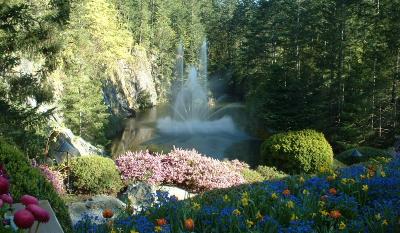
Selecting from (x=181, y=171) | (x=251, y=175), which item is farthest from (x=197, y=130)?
(x=181, y=171)

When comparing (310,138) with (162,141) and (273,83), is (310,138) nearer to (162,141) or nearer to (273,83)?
(273,83)

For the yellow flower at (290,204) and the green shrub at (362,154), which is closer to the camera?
the yellow flower at (290,204)

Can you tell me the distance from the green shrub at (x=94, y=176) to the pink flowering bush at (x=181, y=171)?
553 millimetres

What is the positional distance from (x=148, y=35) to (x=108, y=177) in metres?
58.0

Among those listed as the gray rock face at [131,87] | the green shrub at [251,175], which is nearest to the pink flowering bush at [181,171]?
the green shrub at [251,175]

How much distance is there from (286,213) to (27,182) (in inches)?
99.9

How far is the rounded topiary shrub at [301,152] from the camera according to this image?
16047mm

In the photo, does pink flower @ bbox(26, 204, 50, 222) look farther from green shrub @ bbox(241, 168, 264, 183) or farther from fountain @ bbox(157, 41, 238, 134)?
fountain @ bbox(157, 41, 238, 134)

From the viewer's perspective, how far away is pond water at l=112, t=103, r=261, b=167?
29.5 m

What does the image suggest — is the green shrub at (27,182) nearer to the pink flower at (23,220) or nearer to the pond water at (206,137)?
the pink flower at (23,220)

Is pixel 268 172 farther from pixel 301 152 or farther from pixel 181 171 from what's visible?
pixel 181 171

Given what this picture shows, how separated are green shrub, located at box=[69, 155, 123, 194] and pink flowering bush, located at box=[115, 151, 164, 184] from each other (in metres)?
0.33

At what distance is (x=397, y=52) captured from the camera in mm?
27984

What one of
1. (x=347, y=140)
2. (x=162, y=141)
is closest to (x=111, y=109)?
(x=162, y=141)
